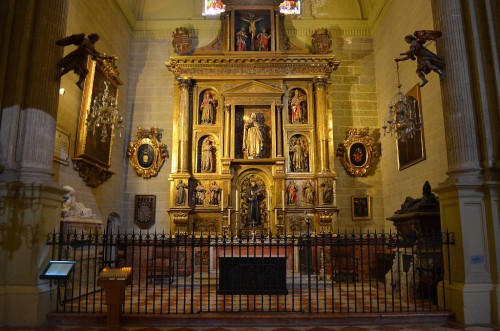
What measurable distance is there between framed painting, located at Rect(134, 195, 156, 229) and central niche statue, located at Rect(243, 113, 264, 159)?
Result: 11.3 feet

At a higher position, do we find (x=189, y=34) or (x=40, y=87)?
(x=189, y=34)

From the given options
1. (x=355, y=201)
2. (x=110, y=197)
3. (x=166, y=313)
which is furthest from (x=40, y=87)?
(x=355, y=201)

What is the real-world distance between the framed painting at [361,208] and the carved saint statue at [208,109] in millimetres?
5264

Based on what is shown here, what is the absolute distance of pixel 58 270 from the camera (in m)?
6.23

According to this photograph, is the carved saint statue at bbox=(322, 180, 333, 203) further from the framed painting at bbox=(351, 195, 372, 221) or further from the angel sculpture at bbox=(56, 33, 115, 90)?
the angel sculpture at bbox=(56, 33, 115, 90)

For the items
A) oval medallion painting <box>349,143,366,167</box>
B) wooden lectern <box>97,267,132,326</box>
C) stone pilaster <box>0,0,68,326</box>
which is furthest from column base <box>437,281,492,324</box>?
oval medallion painting <box>349,143,366,167</box>

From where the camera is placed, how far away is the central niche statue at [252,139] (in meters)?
13.0

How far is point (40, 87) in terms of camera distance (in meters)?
6.88

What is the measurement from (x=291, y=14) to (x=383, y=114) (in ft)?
15.7

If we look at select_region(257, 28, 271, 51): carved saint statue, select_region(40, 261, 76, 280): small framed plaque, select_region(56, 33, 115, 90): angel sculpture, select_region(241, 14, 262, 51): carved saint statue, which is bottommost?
select_region(40, 261, 76, 280): small framed plaque

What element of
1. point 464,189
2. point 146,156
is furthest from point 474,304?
point 146,156

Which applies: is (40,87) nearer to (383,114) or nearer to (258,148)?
(258,148)

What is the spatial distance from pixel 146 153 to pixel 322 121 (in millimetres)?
5751

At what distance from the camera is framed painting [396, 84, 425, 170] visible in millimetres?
10510
